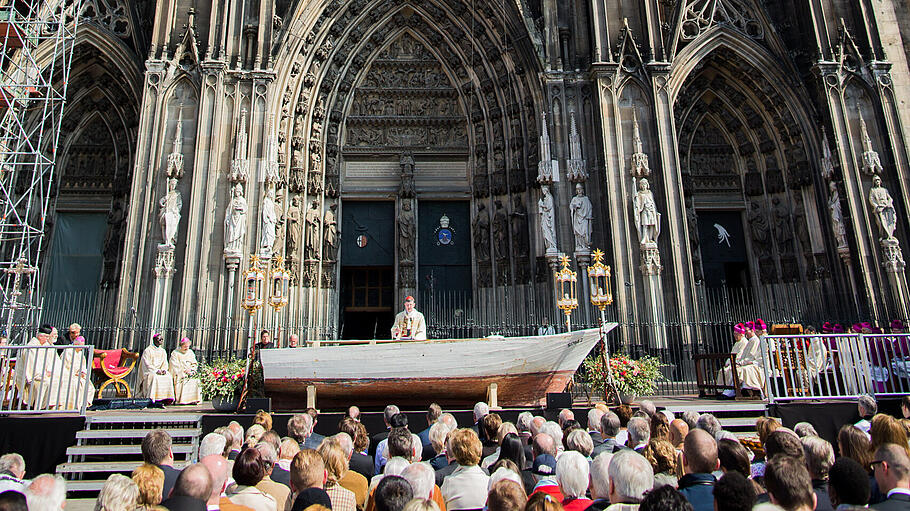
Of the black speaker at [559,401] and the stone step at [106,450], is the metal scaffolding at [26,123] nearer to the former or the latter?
the stone step at [106,450]

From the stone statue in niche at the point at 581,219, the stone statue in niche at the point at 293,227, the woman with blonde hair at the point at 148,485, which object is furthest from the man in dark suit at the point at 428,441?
the stone statue in niche at the point at 293,227

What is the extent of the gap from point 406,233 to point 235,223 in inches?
202

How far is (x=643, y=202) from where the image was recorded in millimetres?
14484

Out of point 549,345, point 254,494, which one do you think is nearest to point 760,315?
point 549,345

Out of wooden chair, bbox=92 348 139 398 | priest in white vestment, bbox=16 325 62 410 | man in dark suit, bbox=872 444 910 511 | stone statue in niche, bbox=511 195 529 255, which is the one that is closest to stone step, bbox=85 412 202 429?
priest in white vestment, bbox=16 325 62 410

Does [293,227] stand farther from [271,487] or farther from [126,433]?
[271,487]

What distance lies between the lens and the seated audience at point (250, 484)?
3439mm

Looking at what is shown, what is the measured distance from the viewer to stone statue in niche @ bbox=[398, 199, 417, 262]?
17391 millimetres

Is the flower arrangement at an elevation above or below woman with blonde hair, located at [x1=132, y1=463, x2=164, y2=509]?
above

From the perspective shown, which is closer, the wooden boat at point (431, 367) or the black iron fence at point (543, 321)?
the wooden boat at point (431, 367)

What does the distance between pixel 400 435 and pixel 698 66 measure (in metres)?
16.7

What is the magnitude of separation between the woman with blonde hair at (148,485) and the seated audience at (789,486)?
10.4ft

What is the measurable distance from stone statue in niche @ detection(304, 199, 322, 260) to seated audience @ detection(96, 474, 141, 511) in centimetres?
1370

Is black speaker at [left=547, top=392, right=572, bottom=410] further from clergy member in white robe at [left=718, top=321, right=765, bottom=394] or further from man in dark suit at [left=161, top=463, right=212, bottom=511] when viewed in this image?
man in dark suit at [left=161, top=463, right=212, bottom=511]
